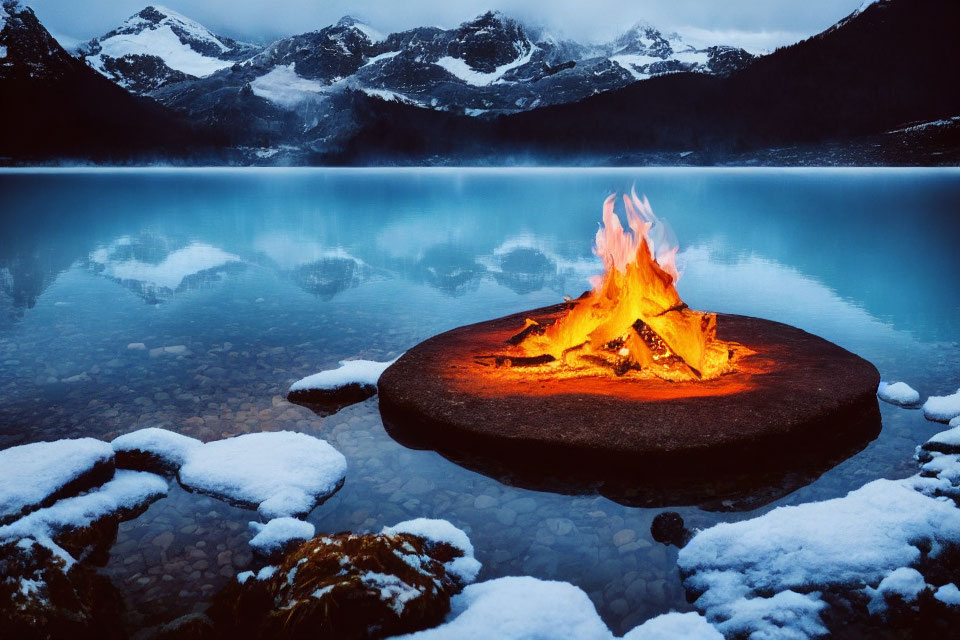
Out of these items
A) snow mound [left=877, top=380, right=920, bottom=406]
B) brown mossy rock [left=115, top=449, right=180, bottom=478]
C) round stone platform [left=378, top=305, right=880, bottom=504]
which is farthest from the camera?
snow mound [left=877, top=380, right=920, bottom=406]

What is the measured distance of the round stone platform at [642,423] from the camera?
6.65 metres

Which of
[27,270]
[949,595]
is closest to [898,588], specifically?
[949,595]

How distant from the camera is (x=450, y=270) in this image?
81.2 ft

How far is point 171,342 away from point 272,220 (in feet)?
117

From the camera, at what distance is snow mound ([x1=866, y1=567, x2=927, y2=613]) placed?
484 centimetres

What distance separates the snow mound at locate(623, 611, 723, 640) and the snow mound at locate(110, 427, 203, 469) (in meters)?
5.08

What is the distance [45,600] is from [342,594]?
6.42 feet

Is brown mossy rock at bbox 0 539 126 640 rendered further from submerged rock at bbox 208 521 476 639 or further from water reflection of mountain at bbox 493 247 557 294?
water reflection of mountain at bbox 493 247 557 294

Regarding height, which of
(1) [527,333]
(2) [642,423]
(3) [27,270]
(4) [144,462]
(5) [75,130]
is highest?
(5) [75,130]

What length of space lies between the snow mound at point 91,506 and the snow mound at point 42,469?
168 mm

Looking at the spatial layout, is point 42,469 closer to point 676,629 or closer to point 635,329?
point 676,629

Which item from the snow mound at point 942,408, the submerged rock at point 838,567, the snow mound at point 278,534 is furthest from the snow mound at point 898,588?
the snow mound at point 278,534

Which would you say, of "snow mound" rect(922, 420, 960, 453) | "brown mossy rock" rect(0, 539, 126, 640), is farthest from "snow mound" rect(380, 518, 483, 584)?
"snow mound" rect(922, 420, 960, 453)

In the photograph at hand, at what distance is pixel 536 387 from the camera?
8164 millimetres
